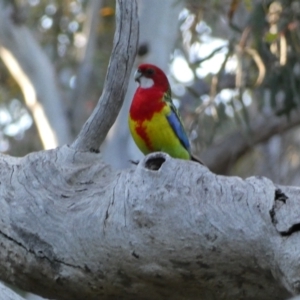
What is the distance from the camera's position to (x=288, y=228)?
87.4 inches

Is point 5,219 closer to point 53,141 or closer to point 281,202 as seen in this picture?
point 281,202

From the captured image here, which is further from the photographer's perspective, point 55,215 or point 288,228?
point 55,215

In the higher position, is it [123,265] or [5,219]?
[5,219]

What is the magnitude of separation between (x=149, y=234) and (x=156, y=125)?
119 centimetres

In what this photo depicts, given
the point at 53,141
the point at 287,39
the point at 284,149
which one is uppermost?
the point at 287,39

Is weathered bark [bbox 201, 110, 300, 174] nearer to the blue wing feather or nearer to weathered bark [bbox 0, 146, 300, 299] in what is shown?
the blue wing feather

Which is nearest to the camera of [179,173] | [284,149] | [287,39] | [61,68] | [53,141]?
[179,173]

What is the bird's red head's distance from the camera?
12.1ft

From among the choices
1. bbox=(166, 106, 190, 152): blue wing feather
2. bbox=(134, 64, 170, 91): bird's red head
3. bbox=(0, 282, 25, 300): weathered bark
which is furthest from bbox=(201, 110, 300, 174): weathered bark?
bbox=(0, 282, 25, 300): weathered bark

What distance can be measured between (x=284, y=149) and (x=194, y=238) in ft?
19.1

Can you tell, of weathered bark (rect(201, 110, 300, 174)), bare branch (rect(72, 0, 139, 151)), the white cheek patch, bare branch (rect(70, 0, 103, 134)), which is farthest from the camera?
bare branch (rect(70, 0, 103, 134))

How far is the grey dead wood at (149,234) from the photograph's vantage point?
2.25 meters

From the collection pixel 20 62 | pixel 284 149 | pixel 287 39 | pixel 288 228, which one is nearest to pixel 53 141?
pixel 20 62

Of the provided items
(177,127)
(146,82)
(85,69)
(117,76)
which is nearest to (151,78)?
(146,82)
